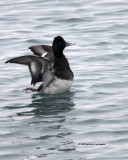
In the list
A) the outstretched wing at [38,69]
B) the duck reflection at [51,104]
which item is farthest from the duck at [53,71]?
the duck reflection at [51,104]

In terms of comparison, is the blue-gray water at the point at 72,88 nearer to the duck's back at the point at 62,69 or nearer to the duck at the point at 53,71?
the duck at the point at 53,71

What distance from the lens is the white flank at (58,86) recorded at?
12.4m

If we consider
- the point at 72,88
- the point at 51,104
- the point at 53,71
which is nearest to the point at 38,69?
the point at 53,71

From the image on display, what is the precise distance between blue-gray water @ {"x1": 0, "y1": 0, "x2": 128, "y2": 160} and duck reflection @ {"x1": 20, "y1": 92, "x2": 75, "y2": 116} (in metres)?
0.02

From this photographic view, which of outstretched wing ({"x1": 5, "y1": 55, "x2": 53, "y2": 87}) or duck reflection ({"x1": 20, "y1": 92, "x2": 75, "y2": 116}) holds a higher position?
outstretched wing ({"x1": 5, "y1": 55, "x2": 53, "y2": 87})

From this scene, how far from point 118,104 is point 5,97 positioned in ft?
7.15

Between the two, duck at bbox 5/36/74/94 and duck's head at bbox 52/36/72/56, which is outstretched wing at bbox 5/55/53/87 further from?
duck's head at bbox 52/36/72/56

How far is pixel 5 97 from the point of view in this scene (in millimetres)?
12570

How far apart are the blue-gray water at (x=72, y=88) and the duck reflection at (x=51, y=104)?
17 mm

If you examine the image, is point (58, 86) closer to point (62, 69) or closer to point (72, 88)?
point (62, 69)

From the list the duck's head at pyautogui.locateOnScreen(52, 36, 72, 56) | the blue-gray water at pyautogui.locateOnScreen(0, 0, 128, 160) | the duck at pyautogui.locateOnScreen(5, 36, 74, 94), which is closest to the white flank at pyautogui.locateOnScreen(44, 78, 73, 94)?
the duck at pyautogui.locateOnScreen(5, 36, 74, 94)

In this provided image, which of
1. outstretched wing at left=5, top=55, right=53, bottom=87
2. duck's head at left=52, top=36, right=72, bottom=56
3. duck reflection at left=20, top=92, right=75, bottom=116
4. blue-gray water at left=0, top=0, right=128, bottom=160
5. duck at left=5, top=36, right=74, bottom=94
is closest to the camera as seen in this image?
blue-gray water at left=0, top=0, right=128, bottom=160

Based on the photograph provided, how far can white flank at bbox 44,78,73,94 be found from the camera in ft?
40.8

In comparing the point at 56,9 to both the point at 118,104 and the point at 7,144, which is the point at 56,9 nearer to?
the point at 118,104
